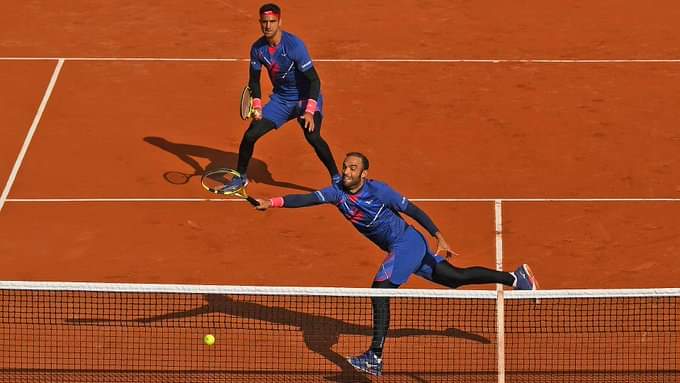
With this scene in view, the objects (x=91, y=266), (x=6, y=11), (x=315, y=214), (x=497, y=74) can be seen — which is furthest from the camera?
(x=6, y=11)

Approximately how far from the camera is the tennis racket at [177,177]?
19406mm

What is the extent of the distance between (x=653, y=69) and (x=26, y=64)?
31.7ft

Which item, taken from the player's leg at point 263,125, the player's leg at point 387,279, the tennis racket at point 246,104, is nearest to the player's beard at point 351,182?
the player's leg at point 387,279

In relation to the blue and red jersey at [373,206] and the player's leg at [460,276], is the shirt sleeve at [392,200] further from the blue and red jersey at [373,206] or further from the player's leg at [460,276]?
the player's leg at [460,276]

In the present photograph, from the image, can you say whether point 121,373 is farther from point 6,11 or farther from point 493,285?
point 6,11

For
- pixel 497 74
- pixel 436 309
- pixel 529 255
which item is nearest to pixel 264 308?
pixel 436 309

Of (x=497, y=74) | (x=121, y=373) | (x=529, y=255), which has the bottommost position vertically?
(x=121, y=373)

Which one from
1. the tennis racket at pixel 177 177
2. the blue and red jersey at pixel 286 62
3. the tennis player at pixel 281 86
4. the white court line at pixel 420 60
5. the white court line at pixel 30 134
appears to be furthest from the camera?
the white court line at pixel 420 60

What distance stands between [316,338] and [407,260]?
148cm

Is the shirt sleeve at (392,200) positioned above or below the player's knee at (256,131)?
below

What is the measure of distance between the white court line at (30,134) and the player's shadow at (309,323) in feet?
13.5

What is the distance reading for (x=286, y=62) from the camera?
58.8ft

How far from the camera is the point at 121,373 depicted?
1464 centimetres

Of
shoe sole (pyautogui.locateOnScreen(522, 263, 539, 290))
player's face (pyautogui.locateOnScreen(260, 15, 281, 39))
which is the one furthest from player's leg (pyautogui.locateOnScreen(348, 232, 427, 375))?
player's face (pyautogui.locateOnScreen(260, 15, 281, 39))
